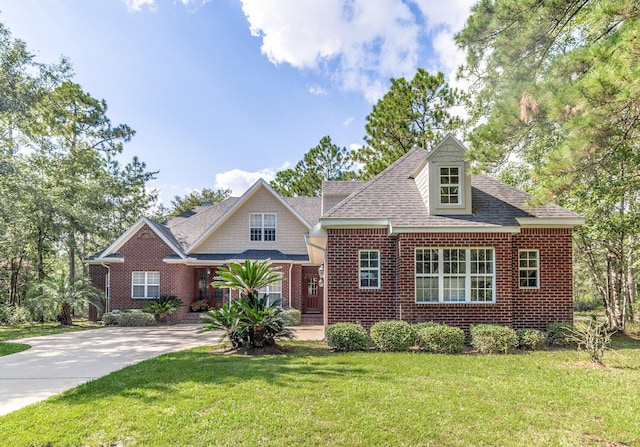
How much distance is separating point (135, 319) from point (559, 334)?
54.8ft

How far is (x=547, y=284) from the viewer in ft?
37.0

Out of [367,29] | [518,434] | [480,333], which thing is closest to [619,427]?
[518,434]

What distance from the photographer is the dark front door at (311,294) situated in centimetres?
1917

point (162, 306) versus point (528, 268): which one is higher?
point (528, 268)

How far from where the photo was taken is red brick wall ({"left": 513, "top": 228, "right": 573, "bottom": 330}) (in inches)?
440

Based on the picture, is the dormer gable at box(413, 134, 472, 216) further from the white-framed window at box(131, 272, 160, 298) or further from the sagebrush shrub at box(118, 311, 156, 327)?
the white-framed window at box(131, 272, 160, 298)

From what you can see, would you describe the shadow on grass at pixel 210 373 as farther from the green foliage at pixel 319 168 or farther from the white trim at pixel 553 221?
the green foliage at pixel 319 168

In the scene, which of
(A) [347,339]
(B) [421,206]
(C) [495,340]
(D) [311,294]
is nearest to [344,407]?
(A) [347,339]

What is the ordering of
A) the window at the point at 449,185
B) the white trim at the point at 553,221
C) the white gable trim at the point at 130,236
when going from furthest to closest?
the white gable trim at the point at 130,236 < the window at the point at 449,185 < the white trim at the point at 553,221

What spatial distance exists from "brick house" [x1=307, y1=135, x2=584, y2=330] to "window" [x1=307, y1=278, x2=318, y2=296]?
26.5 ft

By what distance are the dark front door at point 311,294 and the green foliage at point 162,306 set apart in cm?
638

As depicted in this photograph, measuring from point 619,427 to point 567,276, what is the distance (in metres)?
7.64

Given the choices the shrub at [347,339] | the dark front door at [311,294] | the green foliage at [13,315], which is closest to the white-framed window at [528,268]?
the shrub at [347,339]

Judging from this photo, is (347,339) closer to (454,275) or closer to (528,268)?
(454,275)
